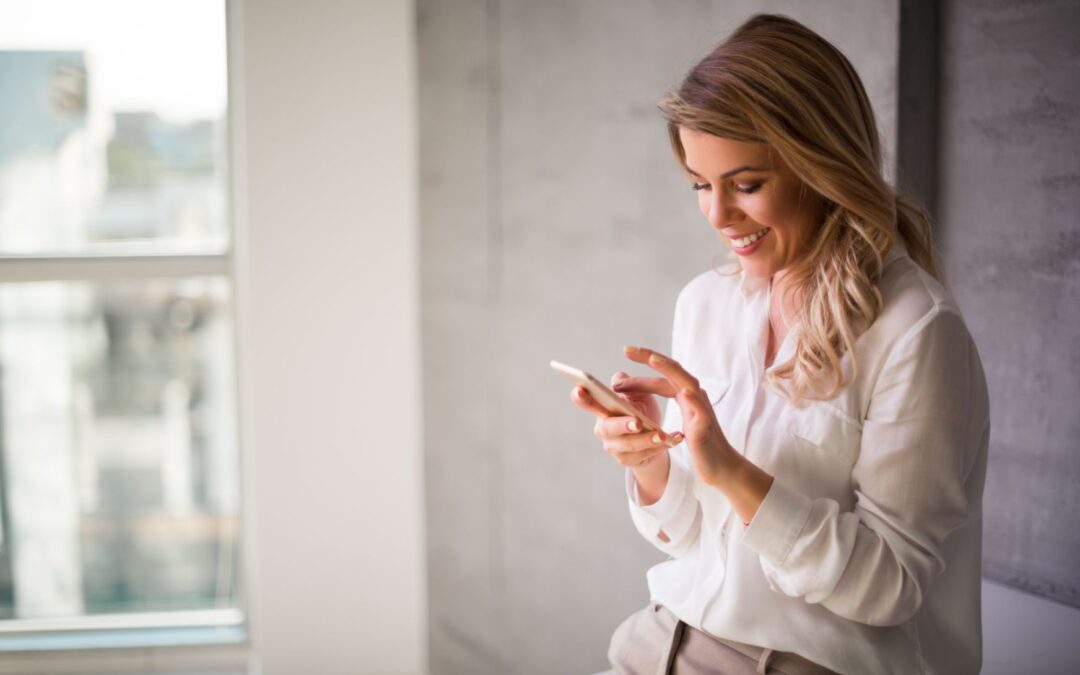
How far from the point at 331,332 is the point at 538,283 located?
723mm

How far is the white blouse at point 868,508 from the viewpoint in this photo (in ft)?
4.28

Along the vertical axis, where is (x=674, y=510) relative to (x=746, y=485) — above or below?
below

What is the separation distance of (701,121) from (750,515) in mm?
→ 574

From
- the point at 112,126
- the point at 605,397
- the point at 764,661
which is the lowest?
the point at 764,661

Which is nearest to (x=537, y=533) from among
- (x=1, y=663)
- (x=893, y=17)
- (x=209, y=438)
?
(x=209, y=438)

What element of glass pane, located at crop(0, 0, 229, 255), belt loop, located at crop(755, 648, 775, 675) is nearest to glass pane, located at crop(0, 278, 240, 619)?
glass pane, located at crop(0, 0, 229, 255)

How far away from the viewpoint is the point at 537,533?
9.61ft

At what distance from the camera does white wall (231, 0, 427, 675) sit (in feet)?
9.99

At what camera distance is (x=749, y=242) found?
1.53 meters

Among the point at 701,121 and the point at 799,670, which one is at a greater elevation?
the point at 701,121

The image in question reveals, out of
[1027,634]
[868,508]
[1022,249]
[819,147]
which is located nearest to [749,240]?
[819,147]

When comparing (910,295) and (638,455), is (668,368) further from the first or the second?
(910,295)

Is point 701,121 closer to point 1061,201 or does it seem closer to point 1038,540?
point 1061,201

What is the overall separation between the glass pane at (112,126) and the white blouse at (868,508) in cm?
235
